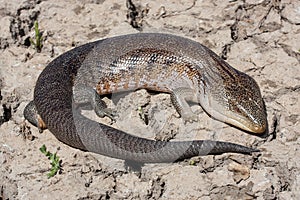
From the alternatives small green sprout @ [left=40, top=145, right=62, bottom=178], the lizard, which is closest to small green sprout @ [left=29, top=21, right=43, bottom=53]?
the lizard

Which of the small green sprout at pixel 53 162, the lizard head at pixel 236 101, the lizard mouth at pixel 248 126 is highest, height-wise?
the lizard head at pixel 236 101

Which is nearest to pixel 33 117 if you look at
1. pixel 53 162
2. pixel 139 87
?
pixel 53 162

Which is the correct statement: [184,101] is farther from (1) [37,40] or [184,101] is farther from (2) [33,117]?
(1) [37,40]

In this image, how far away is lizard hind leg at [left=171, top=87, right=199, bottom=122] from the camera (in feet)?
18.8

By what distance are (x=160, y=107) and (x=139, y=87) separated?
352mm

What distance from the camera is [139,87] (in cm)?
612

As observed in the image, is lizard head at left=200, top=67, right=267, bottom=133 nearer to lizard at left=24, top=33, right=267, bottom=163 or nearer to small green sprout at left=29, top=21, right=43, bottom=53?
lizard at left=24, top=33, right=267, bottom=163

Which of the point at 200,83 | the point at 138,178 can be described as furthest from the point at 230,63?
the point at 138,178

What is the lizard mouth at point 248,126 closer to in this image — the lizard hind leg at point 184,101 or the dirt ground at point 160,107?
the dirt ground at point 160,107

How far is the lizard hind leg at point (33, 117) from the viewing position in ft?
18.7

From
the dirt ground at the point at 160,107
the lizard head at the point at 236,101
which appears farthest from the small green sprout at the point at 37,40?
the lizard head at the point at 236,101

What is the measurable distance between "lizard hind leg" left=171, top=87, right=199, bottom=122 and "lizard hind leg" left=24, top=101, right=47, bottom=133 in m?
1.15

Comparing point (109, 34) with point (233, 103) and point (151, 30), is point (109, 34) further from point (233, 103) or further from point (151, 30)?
point (233, 103)

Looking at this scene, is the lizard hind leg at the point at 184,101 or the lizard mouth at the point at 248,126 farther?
the lizard hind leg at the point at 184,101
